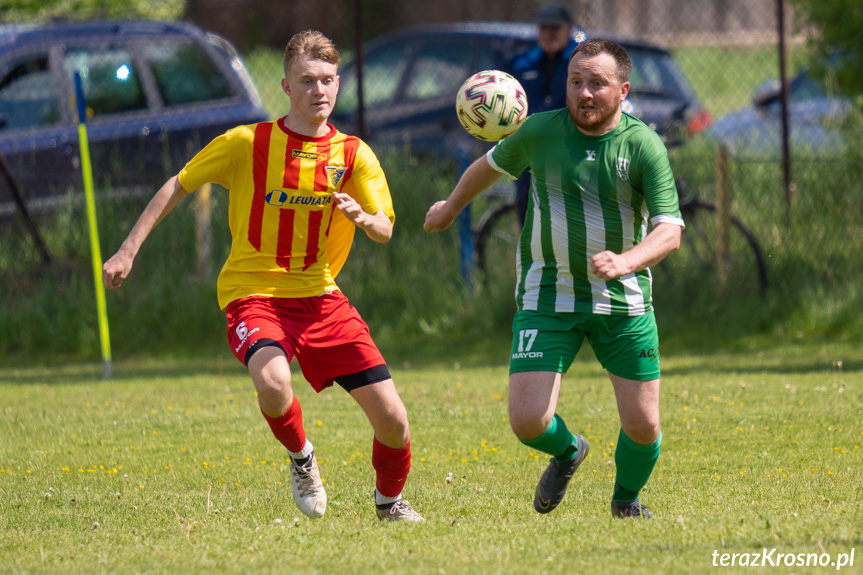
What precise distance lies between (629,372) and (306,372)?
Answer: 4.75 feet

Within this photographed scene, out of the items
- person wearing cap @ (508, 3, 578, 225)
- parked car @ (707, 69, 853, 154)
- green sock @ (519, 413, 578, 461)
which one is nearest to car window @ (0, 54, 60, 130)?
person wearing cap @ (508, 3, 578, 225)

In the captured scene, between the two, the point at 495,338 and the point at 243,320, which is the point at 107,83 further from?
the point at 243,320

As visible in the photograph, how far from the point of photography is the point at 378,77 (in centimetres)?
1260

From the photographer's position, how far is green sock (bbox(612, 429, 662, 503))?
16.1 feet

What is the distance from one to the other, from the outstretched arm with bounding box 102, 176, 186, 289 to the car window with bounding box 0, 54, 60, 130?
6.87 meters

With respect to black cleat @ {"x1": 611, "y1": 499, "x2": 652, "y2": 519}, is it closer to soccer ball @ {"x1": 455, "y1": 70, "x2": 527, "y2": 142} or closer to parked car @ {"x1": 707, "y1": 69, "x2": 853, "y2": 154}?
soccer ball @ {"x1": 455, "y1": 70, "x2": 527, "y2": 142}

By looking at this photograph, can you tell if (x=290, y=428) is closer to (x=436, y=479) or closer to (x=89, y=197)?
(x=436, y=479)

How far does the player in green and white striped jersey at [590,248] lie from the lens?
475 centimetres

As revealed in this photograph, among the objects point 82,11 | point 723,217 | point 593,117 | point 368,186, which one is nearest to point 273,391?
point 368,186

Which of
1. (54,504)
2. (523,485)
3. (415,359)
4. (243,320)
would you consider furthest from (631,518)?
(415,359)

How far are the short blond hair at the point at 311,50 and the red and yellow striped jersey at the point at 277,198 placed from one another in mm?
320

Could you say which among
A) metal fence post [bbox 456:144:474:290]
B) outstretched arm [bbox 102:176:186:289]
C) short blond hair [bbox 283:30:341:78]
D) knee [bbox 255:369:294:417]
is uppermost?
short blond hair [bbox 283:30:341:78]

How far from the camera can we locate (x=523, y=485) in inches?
→ 226

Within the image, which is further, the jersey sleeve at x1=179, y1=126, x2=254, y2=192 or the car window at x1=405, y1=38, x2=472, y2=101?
the car window at x1=405, y1=38, x2=472, y2=101
